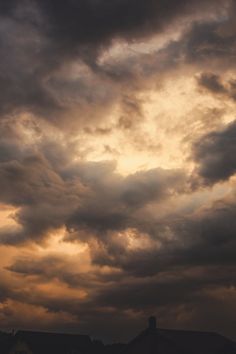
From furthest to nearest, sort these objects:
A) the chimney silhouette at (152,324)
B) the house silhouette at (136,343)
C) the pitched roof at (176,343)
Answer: the chimney silhouette at (152,324) < the house silhouette at (136,343) < the pitched roof at (176,343)

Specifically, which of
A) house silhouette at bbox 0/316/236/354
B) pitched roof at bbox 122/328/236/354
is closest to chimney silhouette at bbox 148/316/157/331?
house silhouette at bbox 0/316/236/354

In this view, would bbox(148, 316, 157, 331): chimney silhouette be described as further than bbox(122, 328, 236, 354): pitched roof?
Yes

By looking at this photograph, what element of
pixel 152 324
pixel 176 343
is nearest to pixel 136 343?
pixel 152 324

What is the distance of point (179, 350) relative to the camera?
2057 inches

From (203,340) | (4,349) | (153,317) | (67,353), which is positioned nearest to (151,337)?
(153,317)

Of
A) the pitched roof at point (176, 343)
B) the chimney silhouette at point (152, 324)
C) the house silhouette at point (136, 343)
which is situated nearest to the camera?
the pitched roof at point (176, 343)

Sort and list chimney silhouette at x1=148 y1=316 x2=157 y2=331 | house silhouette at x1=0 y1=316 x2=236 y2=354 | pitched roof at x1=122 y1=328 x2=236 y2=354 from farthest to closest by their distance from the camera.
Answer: chimney silhouette at x1=148 y1=316 x2=157 y2=331
house silhouette at x1=0 y1=316 x2=236 y2=354
pitched roof at x1=122 y1=328 x2=236 y2=354

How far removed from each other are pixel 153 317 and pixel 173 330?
4606 millimetres

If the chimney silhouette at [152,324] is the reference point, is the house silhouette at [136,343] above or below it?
below

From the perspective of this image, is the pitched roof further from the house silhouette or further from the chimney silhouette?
the chimney silhouette

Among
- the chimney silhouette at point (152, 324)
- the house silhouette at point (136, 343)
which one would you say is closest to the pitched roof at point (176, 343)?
the house silhouette at point (136, 343)

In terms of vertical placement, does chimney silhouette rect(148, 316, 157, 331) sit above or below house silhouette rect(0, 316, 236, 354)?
above

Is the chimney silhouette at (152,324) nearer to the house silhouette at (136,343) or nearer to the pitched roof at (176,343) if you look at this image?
the house silhouette at (136,343)

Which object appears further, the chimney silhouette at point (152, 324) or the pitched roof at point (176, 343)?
the chimney silhouette at point (152, 324)
